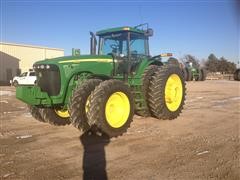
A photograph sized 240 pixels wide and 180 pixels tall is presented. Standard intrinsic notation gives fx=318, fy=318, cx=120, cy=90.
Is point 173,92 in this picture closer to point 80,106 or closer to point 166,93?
point 166,93

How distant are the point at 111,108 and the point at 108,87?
50 centimetres

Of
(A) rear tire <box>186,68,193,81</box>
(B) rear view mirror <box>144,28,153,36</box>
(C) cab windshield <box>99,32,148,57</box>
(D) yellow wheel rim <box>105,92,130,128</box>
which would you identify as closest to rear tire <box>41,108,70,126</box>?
(D) yellow wheel rim <box>105,92,130,128</box>

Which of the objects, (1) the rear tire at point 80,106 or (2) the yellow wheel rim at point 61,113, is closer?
(1) the rear tire at point 80,106

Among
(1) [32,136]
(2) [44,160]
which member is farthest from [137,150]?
(1) [32,136]

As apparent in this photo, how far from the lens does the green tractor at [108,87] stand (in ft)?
21.5

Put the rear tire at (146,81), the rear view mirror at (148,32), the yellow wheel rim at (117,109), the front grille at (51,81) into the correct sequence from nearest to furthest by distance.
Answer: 1. the yellow wheel rim at (117,109)
2. the front grille at (51,81)
3. the rear tire at (146,81)
4. the rear view mirror at (148,32)

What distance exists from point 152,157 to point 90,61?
3.10 metres

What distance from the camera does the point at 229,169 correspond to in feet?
15.0

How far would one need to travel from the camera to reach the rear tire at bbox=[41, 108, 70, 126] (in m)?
7.80

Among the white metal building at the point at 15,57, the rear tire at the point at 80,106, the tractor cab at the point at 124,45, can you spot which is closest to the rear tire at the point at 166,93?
the tractor cab at the point at 124,45

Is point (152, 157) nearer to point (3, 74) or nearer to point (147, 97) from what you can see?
point (147, 97)

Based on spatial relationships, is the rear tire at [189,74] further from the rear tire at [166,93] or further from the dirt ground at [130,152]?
the dirt ground at [130,152]

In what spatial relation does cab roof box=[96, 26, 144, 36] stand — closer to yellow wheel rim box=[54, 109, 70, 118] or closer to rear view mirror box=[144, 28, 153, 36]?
rear view mirror box=[144, 28, 153, 36]

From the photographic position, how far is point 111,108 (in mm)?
6832
